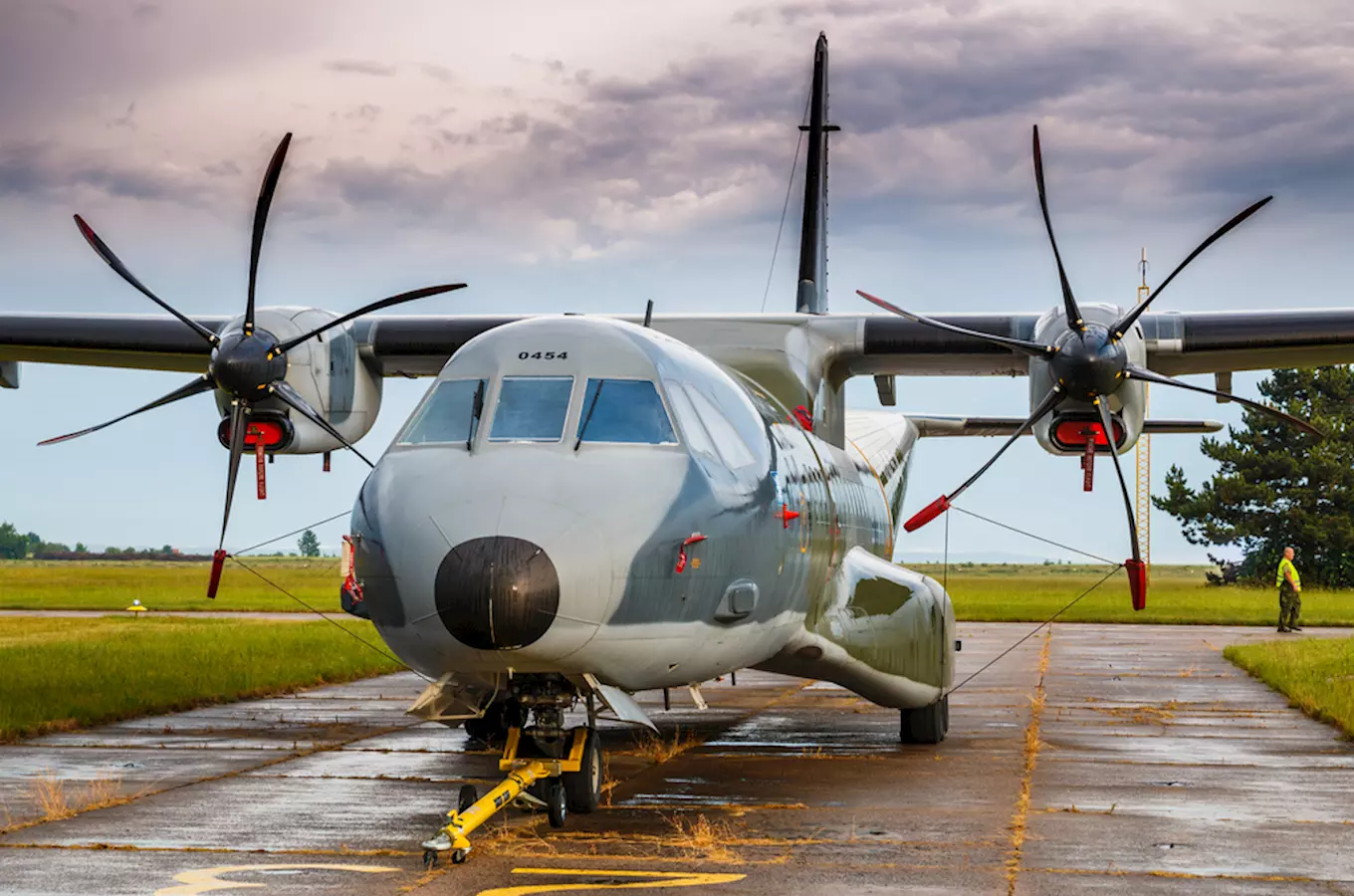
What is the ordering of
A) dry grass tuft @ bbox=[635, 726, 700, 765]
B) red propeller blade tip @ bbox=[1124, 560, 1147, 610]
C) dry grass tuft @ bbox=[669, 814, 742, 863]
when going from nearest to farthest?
dry grass tuft @ bbox=[669, 814, 742, 863] < dry grass tuft @ bbox=[635, 726, 700, 765] < red propeller blade tip @ bbox=[1124, 560, 1147, 610]

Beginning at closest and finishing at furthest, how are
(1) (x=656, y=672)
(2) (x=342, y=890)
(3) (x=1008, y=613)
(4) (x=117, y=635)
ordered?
(2) (x=342, y=890) → (1) (x=656, y=672) → (4) (x=117, y=635) → (3) (x=1008, y=613)

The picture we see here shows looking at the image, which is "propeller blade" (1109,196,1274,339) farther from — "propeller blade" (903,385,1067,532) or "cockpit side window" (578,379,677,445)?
"cockpit side window" (578,379,677,445)

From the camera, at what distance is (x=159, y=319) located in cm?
1655

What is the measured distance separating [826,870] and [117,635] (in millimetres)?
19719

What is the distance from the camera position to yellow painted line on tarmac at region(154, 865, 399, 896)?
23.6ft

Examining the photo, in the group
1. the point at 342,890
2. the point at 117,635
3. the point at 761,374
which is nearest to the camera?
the point at 342,890

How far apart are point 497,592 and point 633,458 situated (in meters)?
1.36

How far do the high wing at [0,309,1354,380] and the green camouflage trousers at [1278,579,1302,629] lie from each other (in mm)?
14619

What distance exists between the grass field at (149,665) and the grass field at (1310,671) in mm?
11127

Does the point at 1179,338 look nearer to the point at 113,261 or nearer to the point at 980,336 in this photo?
the point at 980,336

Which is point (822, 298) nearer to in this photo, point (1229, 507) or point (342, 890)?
point (342, 890)

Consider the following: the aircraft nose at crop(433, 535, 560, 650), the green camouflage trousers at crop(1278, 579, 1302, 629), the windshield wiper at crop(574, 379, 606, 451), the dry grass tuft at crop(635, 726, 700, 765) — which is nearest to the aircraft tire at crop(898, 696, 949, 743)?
the dry grass tuft at crop(635, 726, 700, 765)

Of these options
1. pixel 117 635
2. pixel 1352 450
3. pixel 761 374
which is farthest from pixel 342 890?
pixel 1352 450

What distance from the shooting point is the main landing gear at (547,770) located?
8.04 metres
